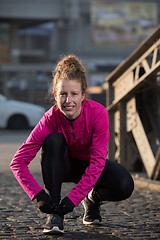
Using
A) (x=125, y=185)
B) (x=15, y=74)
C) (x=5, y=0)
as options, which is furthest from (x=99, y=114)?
(x=5, y=0)

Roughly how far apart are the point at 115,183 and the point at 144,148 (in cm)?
325

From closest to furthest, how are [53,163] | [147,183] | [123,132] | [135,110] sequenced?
[53,163]
[147,183]
[135,110]
[123,132]

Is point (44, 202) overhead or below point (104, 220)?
overhead

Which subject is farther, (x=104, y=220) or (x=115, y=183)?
(x=104, y=220)

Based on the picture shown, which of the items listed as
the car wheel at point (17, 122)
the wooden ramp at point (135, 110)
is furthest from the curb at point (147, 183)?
the car wheel at point (17, 122)

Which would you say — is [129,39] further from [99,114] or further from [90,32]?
[99,114]

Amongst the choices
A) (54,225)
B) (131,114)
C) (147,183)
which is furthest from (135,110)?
(54,225)

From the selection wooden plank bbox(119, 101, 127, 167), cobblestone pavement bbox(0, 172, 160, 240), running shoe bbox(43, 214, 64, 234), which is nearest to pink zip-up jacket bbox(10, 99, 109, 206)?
running shoe bbox(43, 214, 64, 234)

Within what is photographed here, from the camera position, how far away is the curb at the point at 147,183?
7.15m

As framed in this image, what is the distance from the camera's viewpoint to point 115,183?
4.44 m

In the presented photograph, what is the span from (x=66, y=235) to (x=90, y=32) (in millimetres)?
60215

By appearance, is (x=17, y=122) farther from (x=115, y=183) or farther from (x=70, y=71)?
(x=70, y=71)

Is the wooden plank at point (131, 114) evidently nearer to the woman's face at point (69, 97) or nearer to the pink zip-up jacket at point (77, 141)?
the pink zip-up jacket at point (77, 141)

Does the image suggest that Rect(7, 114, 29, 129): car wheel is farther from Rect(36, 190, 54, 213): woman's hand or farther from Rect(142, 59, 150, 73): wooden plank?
Rect(36, 190, 54, 213): woman's hand
